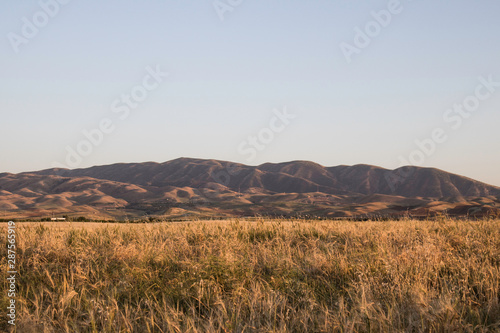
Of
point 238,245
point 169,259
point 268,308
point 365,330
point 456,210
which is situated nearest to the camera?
point 365,330

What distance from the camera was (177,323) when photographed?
462 cm

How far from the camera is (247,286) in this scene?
6.02m

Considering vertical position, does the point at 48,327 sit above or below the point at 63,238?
below

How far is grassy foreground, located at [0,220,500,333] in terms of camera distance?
15.5 ft

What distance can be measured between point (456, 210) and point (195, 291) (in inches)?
2145

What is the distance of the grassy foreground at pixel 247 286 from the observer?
186 inches

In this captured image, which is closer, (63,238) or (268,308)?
(268,308)

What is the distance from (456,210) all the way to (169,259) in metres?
53.5

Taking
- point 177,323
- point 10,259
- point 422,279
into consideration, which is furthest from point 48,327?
point 422,279

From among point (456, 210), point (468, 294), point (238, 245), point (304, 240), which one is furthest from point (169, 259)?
point (456, 210)

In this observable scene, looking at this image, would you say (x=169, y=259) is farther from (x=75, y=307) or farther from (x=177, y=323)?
(x=177, y=323)

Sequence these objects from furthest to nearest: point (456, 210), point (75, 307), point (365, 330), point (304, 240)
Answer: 1. point (456, 210)
2. point (304, 240)
3. point (75, 307)
4. point (365, 330)

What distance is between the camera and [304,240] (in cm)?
961

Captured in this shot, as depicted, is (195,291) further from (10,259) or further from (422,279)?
(10,259)
